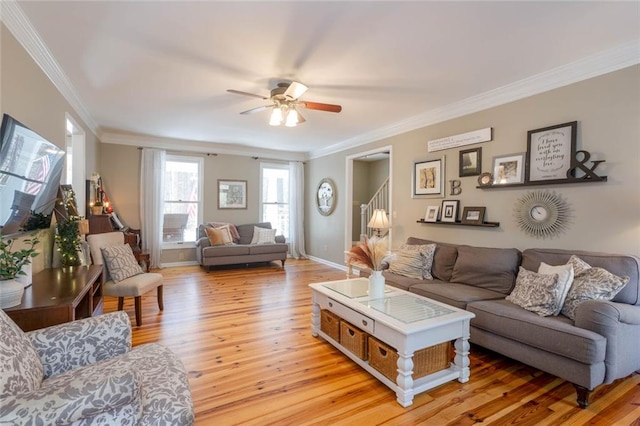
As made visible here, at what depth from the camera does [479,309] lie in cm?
253

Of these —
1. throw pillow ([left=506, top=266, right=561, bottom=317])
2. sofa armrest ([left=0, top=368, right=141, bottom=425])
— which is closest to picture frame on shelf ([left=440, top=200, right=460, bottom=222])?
throw pillow ([left=506, top=266, right=561, bottom=317])

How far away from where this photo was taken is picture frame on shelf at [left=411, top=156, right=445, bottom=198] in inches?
157

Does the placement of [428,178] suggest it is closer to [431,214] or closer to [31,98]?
[431,214]

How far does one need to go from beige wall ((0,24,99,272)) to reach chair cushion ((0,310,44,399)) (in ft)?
5.01

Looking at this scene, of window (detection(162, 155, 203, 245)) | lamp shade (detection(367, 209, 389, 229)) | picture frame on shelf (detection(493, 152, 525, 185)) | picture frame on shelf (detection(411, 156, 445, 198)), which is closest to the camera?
picture frame on shelf (detection(493, 152, 525, 185))

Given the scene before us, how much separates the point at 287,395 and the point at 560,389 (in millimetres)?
1916

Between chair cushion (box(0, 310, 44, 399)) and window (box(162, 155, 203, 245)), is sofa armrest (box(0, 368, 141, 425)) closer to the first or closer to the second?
chair cushion (box(0, 310, 44, 399))

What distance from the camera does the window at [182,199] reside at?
6215mm

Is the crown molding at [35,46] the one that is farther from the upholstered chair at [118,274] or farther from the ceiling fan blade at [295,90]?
the ceiling fan blade at [295,90]

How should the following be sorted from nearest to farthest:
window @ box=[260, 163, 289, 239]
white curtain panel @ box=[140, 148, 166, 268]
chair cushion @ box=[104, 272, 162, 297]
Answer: chair cushion @ box=[104, 272, 162, 297], white curtain panel @ box=[140, 148, 166, 268], window @ box=[260, 163, 289, 239]

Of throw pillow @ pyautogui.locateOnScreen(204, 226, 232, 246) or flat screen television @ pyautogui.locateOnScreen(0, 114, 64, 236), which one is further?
throw pillow @ pyautogui.locateOnScreen(204, 226, 232, 246)

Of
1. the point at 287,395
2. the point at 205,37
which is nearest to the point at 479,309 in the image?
the point at 287,395

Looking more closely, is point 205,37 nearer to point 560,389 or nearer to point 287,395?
point 287,395

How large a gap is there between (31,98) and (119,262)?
1.63m
